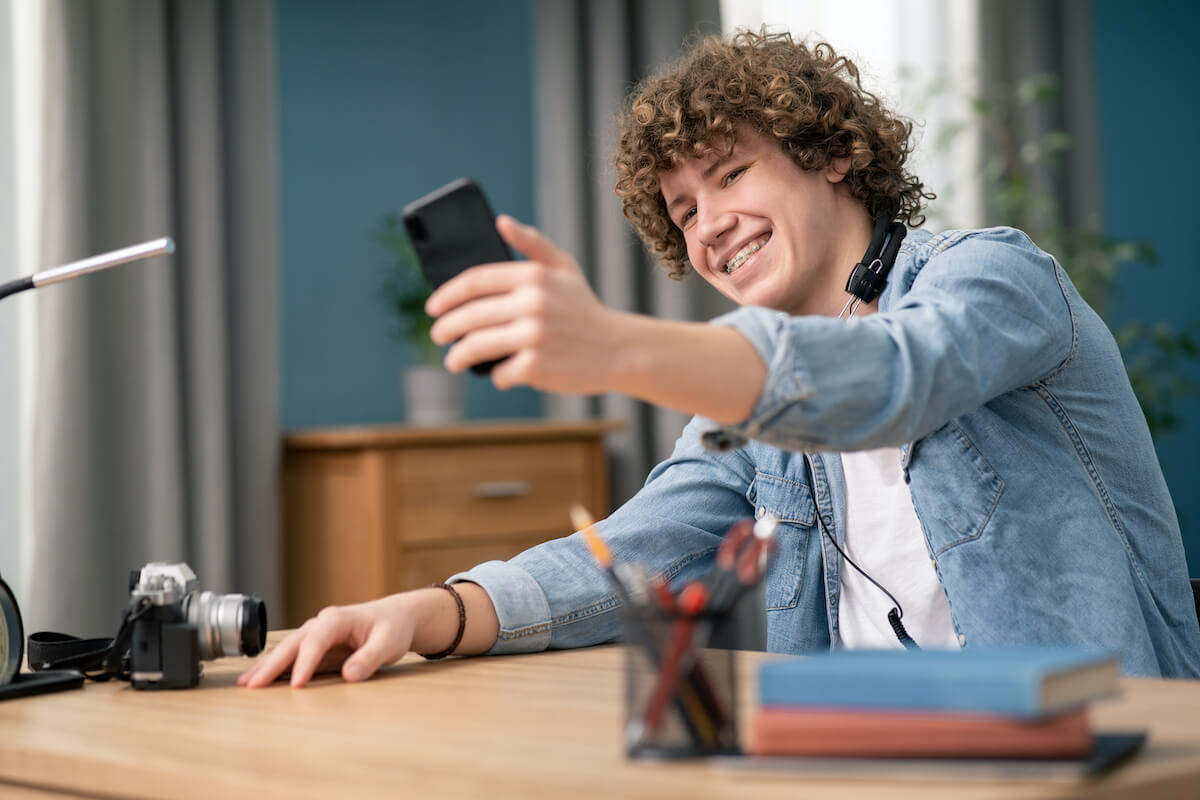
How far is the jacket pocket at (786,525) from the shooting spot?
4.73 ft

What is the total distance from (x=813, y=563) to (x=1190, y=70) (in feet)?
12.5

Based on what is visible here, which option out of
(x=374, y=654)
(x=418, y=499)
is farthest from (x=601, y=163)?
(x=374, y=654)

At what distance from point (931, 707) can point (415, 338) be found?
2748 millimetres

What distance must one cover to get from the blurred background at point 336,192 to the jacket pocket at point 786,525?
763 millimetres

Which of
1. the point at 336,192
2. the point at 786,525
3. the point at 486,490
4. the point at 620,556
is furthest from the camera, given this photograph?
the point at 336,192

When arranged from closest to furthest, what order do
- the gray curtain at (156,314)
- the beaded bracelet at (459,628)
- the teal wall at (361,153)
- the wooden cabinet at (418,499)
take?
the beaded bracelet at (459,628), the gray curtain at (156,314), the wooden cabinet at (418,499), the teal wall at (361,153)

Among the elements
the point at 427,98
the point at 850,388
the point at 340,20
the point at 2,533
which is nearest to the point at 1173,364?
the point at 427,98

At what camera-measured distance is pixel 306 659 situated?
110 cm

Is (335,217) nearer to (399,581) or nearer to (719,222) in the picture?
(399,581)

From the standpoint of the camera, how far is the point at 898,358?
89cm

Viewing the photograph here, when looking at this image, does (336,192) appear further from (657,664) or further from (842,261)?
(657,664)

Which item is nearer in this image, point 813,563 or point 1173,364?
point 813,563

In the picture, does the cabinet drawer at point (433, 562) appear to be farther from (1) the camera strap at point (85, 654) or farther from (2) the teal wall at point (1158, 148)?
(2) the teal wall at point (1158, 148)

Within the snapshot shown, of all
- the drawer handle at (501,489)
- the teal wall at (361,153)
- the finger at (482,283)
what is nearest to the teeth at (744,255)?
the finger at (482,283)
